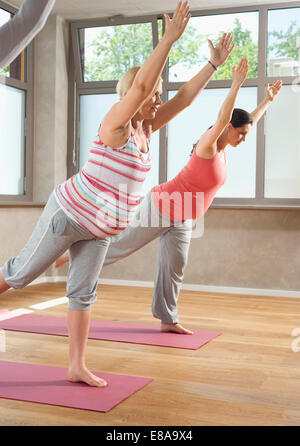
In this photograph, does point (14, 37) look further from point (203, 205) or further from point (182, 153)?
point (182, 153)

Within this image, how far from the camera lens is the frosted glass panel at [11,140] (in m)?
4.80

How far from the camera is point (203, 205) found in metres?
2.86

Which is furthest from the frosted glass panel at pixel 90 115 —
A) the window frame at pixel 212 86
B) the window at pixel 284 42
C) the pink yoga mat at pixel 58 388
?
the pink yoga mat at pixel 58 388

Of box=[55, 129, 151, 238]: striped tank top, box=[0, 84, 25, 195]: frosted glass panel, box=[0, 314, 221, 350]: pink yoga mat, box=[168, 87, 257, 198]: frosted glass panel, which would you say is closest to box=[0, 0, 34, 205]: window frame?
box=[0, 84, 25, 195]: frosted glass panel

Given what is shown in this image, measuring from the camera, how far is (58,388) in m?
1.96

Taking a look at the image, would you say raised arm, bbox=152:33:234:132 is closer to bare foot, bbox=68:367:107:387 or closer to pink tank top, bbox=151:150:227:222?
pink tank top, bbox=151:150:227:222

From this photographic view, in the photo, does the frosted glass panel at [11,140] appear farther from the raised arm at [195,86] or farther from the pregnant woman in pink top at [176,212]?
the raised arm at [195,86]

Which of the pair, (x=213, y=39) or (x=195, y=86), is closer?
(x=195, y=86)

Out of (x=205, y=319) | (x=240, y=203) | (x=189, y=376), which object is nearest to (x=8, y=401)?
(x=189, y=376)

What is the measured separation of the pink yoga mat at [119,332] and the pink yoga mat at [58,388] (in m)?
0.63

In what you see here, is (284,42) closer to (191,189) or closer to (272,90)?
(272,90)

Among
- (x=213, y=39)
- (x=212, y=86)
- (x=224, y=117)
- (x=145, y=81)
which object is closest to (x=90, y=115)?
(x=212, y=86)

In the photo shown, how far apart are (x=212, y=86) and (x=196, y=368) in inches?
127
